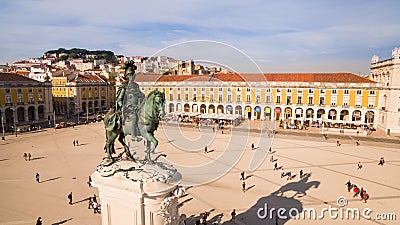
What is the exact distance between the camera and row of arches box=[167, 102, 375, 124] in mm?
38375

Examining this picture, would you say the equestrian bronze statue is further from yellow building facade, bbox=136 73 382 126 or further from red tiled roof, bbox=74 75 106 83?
red tiled roof, bbox=74 75 106 83

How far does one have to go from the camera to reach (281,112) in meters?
42.4

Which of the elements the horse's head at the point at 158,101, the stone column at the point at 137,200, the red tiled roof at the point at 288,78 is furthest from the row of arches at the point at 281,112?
the stone column at the point at 137,200

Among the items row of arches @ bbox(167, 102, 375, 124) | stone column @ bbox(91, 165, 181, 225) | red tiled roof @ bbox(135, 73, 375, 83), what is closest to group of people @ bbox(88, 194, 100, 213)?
stone column @ bbox(91, 165, 181, 225)

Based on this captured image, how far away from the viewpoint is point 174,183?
314 inches

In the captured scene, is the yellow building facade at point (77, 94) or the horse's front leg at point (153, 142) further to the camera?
the yellow building facade at point (77, 94)

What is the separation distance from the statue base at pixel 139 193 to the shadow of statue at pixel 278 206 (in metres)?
5.05

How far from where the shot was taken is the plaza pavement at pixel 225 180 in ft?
43.1

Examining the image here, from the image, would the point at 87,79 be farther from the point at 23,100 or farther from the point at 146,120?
the point at 146,120

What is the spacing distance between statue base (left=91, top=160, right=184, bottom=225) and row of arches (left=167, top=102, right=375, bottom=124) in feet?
117

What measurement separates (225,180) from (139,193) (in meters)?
10.5

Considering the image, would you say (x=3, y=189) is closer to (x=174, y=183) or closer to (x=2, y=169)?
(x=2, y=169)

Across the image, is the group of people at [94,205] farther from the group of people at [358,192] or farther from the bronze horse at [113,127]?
the group of people at [358,192]

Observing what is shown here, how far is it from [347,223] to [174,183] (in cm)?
868
